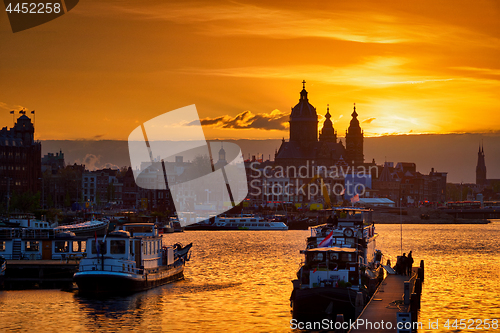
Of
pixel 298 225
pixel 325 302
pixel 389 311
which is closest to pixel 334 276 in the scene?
pixel 325 302

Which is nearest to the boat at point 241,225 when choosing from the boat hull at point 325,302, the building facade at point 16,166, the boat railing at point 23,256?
the building facade at point 16,166

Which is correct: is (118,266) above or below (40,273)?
above

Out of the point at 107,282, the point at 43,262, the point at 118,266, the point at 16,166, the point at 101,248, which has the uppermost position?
the point at 16,166

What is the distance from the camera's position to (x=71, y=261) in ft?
200

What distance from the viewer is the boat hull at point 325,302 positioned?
4025 centimetres

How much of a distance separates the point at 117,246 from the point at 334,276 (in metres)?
17.5

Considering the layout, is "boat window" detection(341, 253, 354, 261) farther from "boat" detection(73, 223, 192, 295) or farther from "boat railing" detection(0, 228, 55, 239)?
"boat railing" detection(0, 228, 55, 239)

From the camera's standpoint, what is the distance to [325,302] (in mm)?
40500

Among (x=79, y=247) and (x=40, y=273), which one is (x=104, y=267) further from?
(x=79, y=247)

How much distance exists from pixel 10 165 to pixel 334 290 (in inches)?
6659

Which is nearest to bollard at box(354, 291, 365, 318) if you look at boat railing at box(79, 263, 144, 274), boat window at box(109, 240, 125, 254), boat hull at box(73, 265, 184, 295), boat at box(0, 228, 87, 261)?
boat hull at box(73, 265, 184, 295)

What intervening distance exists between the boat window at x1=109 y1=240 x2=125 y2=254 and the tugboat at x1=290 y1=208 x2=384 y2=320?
45.8 ft

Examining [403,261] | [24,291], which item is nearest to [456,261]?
[403,261]

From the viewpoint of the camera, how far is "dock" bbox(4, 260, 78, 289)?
57875 mm
